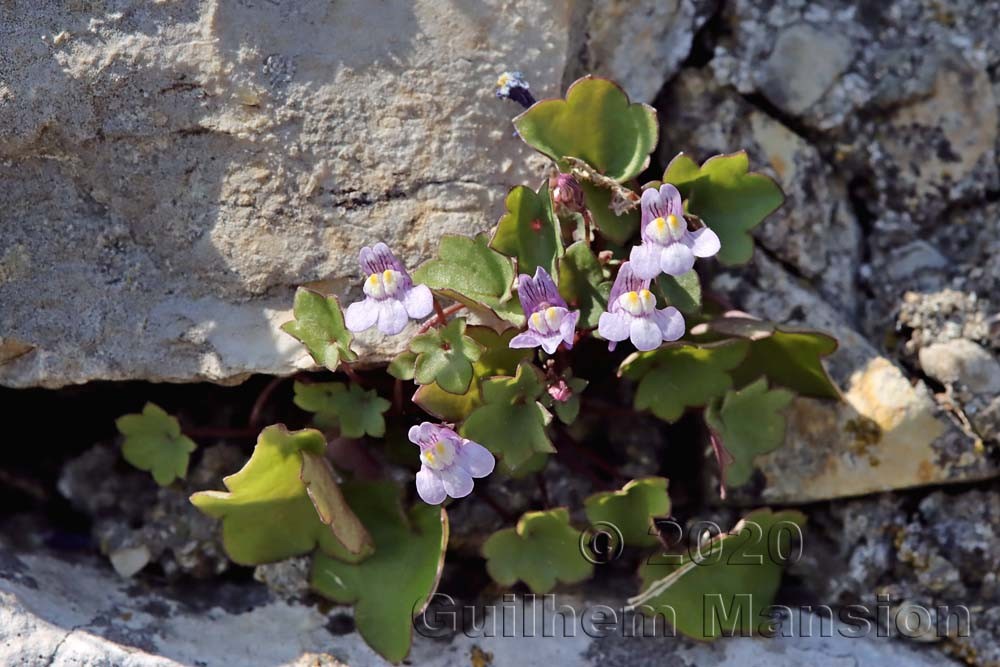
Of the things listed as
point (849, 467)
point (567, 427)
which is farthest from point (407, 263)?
point (849, 467)

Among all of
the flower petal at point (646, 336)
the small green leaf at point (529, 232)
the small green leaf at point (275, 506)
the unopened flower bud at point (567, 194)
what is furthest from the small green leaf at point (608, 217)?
the small green leaf at point (275, 506)

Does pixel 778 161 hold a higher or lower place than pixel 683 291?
higher

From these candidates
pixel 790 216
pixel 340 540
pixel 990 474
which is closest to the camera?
pixel 340 540

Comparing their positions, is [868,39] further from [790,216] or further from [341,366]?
[341,366]

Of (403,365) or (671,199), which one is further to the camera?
(403,365)

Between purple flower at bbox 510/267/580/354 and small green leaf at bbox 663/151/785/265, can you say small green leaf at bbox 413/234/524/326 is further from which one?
small green leaf at bbox 663/151/785/265

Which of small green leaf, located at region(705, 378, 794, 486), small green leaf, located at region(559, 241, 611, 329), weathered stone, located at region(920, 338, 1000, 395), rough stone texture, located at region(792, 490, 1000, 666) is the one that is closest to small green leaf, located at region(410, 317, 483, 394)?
small green leaf, located at region(559, 241, 611, 329)

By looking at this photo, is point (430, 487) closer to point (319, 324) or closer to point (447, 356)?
point (447, 356)

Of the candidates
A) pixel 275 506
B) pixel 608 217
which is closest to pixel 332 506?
pixel 275 506
